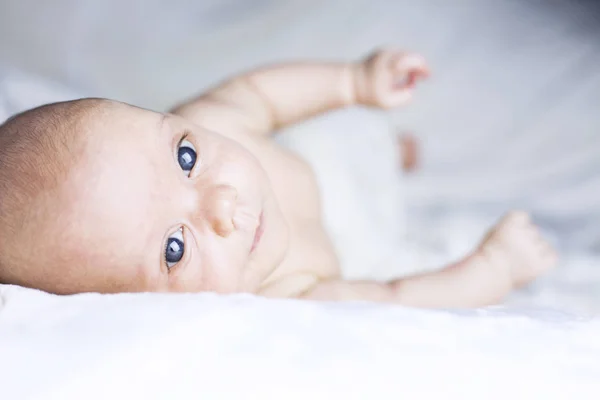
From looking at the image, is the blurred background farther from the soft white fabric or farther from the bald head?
the bald head

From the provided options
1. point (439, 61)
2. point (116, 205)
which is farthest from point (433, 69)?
point (116, 205)

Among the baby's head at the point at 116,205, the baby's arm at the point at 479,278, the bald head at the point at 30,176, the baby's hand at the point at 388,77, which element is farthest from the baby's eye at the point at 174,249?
the baby's hand at the point at 388,77

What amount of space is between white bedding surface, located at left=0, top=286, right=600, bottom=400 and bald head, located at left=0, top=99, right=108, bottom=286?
0.11 meters

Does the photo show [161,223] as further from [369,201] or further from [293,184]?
[369,201]

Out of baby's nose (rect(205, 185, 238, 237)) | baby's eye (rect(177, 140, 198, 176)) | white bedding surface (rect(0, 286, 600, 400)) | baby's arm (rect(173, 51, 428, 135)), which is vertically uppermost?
baby's arm (rect(173, 51, 428, 135))

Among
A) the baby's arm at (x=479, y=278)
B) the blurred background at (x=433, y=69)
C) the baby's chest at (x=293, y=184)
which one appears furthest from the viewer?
the blurred background at (x=433, y=69)

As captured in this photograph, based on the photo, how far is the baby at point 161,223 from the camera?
76 cm

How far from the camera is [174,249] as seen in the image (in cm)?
82

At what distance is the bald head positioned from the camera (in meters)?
0.75

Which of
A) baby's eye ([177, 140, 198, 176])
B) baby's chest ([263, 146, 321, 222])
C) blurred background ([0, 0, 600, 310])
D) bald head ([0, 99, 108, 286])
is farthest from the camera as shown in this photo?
blurred background ([0, 0, 600, 310])

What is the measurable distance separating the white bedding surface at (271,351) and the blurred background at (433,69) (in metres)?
0.55

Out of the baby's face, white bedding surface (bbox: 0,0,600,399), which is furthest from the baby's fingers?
the baby's face

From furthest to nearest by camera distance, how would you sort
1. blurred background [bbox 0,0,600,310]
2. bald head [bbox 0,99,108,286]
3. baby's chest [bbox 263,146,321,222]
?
1. blurred background [bbox 0,0,600,310]
2. baby's chest [bbox 263,146,321,222]
3. bald head [bbox 0,99,108,286]

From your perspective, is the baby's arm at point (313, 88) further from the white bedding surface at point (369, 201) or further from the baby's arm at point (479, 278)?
the baby's arm at point (479, 278)
